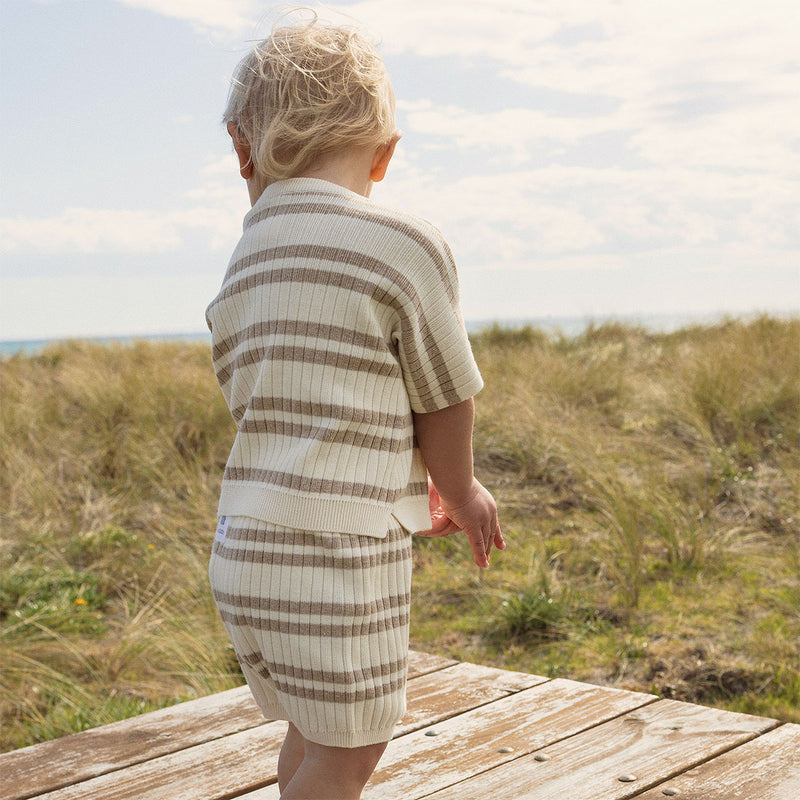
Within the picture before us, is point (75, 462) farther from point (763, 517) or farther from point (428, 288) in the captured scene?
point (428, 288)

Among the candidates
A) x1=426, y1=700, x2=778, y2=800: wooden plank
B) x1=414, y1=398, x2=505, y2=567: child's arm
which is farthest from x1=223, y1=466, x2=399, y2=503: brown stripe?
x1=426, y1=700, x2=778, y2=800: wooden plank

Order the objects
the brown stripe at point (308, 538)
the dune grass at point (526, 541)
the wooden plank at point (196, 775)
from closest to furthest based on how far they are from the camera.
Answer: the brown stripe at point (308, 538) → the wooden plank at point (196, 775) → the dune grass at point (526, 541)

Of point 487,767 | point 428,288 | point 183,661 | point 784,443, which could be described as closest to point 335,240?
point 428,288

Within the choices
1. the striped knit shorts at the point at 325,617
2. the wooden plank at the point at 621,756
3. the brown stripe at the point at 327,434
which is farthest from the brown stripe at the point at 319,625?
the wooden plank at the point at 621,756

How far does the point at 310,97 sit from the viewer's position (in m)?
1.45

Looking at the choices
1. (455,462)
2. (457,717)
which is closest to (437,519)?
(455,462)

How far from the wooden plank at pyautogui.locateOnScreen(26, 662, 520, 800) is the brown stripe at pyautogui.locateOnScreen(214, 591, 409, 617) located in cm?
76

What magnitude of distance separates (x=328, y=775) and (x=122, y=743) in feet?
3.32

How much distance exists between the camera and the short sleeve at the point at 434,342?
1.43m

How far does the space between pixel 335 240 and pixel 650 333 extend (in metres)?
9.62

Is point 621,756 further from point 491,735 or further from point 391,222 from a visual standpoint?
point 391,222

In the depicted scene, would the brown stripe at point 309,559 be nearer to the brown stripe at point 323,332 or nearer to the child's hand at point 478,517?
the child's hand at point 478,517

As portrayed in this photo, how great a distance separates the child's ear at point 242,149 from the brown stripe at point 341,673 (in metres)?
0.84

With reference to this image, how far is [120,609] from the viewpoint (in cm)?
416
